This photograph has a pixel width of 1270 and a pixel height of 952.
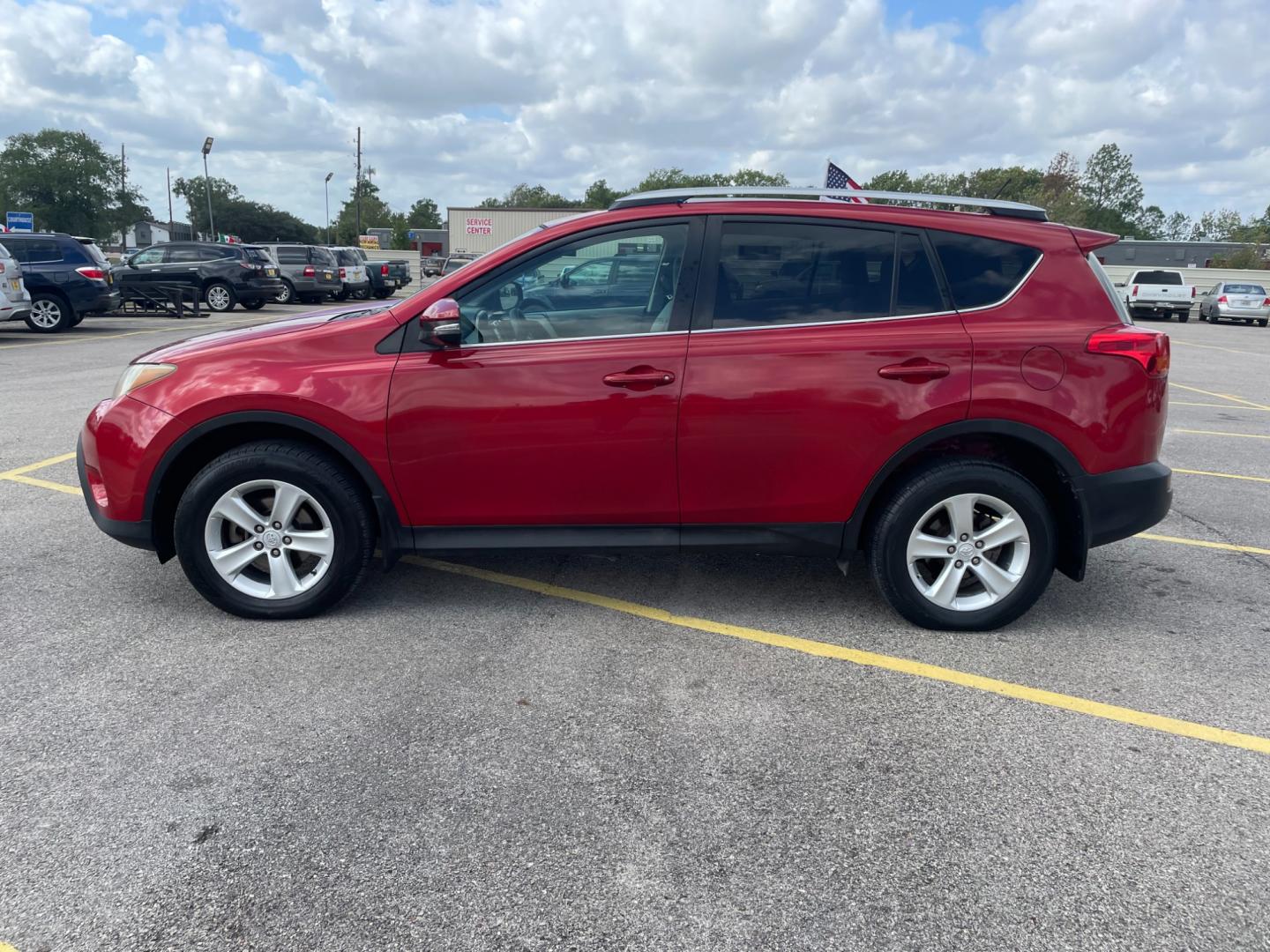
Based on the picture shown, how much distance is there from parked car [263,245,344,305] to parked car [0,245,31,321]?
1188 cm

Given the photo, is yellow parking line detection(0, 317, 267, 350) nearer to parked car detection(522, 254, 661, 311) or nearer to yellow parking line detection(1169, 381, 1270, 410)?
parked car detection(522, 254, 661, 311)

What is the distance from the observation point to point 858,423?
12.1 feet

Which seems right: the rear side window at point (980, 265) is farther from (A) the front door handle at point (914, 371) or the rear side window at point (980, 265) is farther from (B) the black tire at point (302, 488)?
(B) the black tire at point (302, 488)

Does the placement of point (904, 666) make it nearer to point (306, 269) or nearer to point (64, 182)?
point (306, 269)

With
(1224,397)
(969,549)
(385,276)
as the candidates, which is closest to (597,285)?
(969,549)

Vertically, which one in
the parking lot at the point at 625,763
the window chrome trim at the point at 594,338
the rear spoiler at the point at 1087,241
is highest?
the rear spoiler at the point at 1087,241

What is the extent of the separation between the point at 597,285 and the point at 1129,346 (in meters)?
2.17

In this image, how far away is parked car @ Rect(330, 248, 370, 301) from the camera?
27766mm

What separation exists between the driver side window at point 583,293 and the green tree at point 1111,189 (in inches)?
A: 3755

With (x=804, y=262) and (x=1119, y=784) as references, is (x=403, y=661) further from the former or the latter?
(x=1119, y=784)

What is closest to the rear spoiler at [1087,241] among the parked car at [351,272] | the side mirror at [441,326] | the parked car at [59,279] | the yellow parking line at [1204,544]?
the yellow parking line at [1204,544]

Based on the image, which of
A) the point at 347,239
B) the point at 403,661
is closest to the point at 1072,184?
the point at 347,239

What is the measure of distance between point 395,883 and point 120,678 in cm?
169

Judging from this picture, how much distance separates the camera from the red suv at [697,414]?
3.67 m
